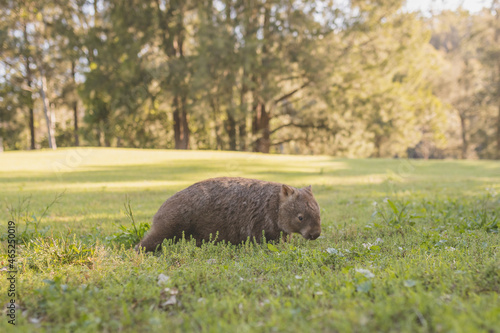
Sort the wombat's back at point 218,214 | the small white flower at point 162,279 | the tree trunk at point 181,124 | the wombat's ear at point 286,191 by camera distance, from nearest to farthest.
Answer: the small white flower at point 162,279, the wombat's back at point 218,214, the wombat's ear at point 286,191, the tree trunk at point 181,124

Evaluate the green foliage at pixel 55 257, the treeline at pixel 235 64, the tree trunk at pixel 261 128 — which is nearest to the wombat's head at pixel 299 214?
the green foliage at pixel 55 257

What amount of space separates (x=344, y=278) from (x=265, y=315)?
37.9 inches

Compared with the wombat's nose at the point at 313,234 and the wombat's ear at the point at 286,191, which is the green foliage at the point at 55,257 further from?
the wombat's nose at the point at 313,234

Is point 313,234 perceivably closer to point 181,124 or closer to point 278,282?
point 278,282

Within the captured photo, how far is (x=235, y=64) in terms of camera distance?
28.0 metres

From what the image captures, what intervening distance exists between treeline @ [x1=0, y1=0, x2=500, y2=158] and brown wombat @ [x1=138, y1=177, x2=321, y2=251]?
23.8 meters

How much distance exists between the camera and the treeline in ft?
95.5

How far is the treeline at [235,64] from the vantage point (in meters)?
29.1

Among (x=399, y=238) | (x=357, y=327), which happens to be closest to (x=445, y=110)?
(x=399, y=238)

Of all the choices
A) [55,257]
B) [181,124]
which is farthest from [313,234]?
[181,124]

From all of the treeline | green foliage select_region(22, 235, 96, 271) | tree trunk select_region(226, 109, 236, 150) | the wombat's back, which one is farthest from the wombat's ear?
tree trunk select_region(226, 109, 236, 150)

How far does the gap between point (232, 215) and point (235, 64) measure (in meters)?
25.1

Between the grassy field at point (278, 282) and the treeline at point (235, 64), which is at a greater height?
the treeline at point (235, 64)

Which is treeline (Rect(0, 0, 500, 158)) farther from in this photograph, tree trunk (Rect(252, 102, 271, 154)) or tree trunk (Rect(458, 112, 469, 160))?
tree trunk (Rect(458, 112, 469, 160))
